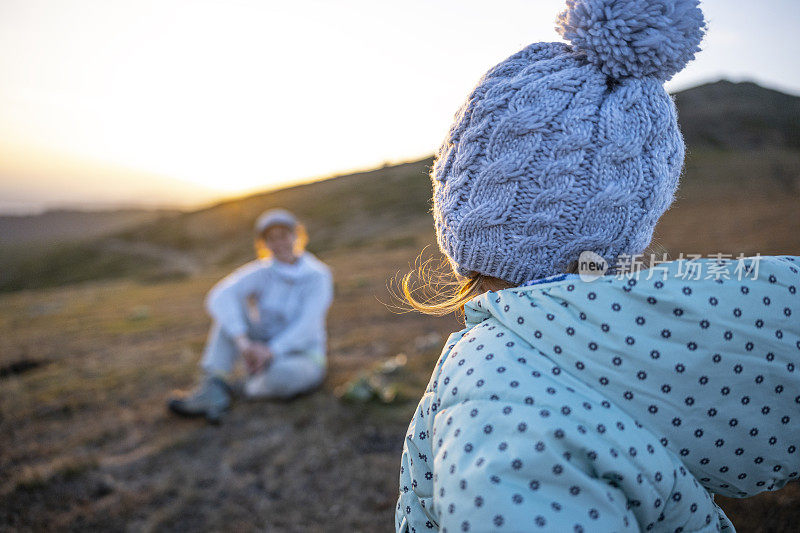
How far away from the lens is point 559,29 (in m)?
1.45

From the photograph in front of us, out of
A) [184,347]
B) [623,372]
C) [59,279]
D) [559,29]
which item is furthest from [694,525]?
[59,279]

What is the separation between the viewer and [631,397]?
110 cm

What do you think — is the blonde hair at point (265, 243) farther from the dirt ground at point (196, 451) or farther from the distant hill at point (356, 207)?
the distant hill at point (356, 207)

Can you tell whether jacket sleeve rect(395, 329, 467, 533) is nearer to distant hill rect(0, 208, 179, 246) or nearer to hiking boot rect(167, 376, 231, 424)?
hiking boot rect(167, 376, 231, 424)

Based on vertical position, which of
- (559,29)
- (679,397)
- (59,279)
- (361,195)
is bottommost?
(59,279)

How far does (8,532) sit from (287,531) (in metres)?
2.21

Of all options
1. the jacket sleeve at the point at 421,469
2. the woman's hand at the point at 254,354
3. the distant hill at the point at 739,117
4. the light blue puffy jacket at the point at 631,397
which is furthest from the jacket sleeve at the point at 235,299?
the distant hill at the point at 739,117

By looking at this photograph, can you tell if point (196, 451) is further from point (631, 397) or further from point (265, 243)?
point (631, 397)

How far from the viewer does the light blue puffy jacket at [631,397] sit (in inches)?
38.8

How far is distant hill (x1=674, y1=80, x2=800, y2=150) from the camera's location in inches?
1940

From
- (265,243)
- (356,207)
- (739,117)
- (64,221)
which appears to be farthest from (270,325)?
(64,221)

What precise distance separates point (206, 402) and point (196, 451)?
0.73 m

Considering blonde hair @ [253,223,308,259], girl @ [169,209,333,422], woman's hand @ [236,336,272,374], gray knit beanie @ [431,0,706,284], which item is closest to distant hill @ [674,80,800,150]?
blonde hair @ [253,223,308,259]

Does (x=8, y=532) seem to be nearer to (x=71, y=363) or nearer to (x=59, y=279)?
(x=71, y=363)
